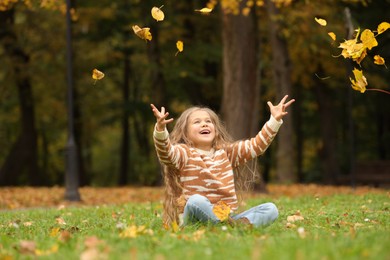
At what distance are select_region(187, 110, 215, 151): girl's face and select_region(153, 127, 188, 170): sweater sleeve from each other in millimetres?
177

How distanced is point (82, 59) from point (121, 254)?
2140 centimetres

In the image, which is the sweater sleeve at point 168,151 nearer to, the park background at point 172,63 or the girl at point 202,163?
the girl at point 202,163

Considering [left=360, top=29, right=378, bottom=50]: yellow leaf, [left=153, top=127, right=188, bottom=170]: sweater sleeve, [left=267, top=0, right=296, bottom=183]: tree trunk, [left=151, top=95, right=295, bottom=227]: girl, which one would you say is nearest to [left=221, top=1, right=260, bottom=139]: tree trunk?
[left=267, top=0, right=296, bottom=183]: tree trunk

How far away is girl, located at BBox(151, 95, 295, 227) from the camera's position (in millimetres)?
5488

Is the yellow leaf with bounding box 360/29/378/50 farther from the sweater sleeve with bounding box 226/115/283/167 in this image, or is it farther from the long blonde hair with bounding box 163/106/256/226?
the long blonde hair with bounding box 163/106/256/226

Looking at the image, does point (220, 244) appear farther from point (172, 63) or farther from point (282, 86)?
point (172, 63)

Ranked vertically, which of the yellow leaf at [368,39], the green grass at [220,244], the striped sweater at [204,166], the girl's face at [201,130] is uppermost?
the yellow leaf at [368,39]

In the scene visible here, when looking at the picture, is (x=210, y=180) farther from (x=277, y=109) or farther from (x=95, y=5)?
(x=95, y=5)

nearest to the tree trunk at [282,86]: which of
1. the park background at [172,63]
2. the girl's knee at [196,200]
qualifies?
the park background at [172,63]

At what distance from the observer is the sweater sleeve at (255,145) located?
589 cm

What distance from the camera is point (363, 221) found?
240 inches

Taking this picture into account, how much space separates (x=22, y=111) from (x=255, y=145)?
18216 mm

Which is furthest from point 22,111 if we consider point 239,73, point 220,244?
point 220,244

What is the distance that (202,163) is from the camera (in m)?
5.74
